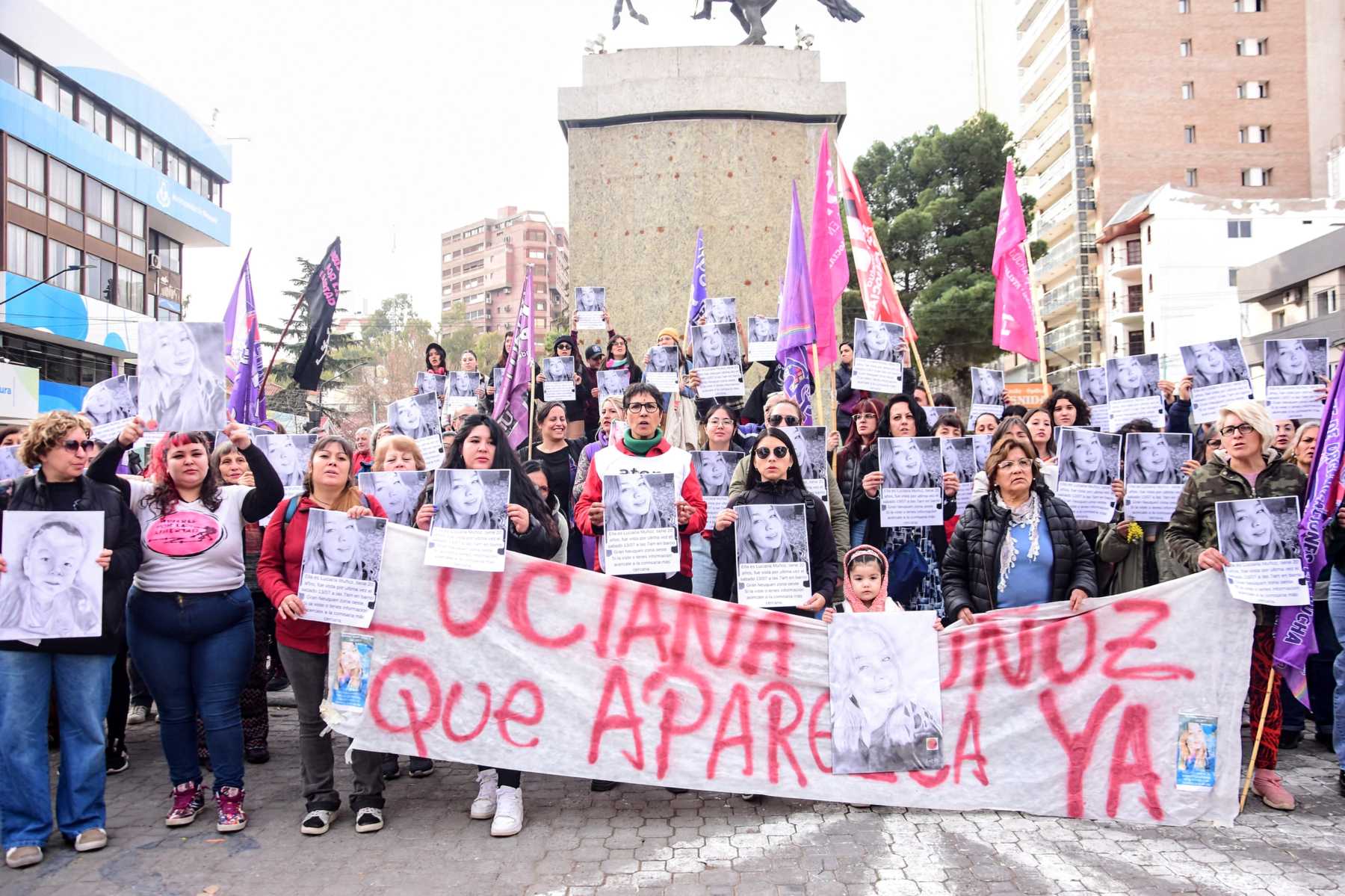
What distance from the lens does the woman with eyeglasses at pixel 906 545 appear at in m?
6.24

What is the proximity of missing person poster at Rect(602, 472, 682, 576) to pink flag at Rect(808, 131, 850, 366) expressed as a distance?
373 centimetres

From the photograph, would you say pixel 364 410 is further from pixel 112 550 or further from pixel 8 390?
pixel 112 550

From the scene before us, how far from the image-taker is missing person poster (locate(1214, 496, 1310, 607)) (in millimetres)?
4859

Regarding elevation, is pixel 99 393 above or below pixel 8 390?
below

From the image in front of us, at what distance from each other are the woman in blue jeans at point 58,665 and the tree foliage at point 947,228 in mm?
28345

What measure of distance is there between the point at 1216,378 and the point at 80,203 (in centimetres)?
4392

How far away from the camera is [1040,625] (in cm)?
505

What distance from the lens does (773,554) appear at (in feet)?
16.5

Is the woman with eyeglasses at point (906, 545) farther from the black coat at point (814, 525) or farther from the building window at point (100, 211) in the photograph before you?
the building window at point (100, 211)

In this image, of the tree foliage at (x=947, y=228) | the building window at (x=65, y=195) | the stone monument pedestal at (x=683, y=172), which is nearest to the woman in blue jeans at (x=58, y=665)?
the stone monument pedestal at (x=683, y=172)

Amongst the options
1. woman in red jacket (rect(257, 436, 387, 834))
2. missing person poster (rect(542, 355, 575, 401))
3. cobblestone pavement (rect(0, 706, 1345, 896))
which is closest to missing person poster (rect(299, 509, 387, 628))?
woman in red jacket (rect(257, 436, 387, 834))

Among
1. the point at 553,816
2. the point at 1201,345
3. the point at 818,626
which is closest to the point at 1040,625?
the point at 818,626

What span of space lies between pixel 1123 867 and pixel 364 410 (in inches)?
2425

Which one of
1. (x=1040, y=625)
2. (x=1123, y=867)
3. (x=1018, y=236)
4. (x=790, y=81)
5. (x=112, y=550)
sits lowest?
(x=1123, y=867)
